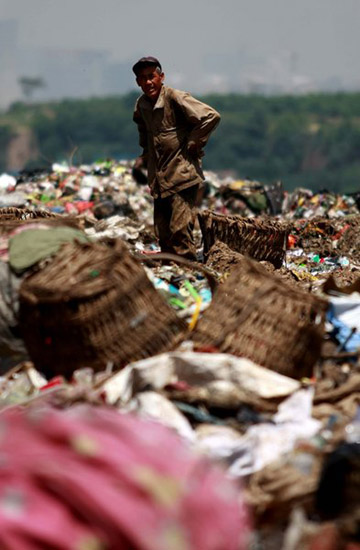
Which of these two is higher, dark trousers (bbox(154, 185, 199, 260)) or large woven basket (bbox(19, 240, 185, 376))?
A: large woven basket (bbox(19, 240, 185, 376))

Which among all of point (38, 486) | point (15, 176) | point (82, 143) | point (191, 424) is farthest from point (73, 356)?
point (82, 143)

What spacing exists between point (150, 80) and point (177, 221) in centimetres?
119

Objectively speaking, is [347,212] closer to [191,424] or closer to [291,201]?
[291,201]

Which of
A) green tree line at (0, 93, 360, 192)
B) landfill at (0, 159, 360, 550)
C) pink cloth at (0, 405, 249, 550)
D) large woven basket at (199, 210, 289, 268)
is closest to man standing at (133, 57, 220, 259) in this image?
large woven basket at (199, 210, 289, 268)

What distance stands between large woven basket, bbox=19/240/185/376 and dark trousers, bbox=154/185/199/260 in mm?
3184

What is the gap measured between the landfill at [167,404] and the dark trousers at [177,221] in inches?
60.2

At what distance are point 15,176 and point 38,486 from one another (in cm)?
1387

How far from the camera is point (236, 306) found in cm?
465

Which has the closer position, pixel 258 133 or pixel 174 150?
pixel 174 150

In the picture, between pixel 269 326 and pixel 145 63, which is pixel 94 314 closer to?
pixel 269 326

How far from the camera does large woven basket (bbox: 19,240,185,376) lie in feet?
14.3

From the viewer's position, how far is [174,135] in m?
7.80

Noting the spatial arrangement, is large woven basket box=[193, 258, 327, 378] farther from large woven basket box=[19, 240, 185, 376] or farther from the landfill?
large woven basket box=[19, 240, 185, 376]

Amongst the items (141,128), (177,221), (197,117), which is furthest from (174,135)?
(177,221)
